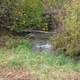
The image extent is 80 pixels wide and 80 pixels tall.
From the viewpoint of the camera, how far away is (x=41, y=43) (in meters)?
14.6

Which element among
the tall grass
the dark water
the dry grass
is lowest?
the dark water

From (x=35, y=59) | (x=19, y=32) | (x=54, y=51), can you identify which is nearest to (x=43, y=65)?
(x=35, y=59)

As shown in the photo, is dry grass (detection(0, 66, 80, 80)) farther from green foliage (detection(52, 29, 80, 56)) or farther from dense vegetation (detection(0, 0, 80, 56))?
dense vegetation (detection(0, 0, 80, 56))

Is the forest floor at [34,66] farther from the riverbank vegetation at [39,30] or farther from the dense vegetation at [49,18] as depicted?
the dense vegetation at [49,18]

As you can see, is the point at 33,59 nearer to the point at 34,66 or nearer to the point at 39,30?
the point at 34,66

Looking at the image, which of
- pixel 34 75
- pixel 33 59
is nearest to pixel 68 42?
pixel 33 59

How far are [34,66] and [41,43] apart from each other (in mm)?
4579

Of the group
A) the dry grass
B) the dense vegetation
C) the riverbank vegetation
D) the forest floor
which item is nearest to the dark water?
the riverbank vegetation

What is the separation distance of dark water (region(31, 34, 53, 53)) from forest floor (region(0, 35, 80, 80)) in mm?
728

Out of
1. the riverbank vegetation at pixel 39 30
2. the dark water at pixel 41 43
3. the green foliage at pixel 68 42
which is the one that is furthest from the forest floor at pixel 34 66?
the dark water at pixel 41 43

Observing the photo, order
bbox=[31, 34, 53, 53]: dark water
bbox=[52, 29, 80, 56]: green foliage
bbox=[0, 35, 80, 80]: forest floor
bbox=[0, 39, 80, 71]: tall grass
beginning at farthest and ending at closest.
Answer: bbox=[31, 34, 53, 53]: dark water, bbox=[52, 29, 80, 56]: green foliage, bbox=[0, 39, 80, 71]: tall grass, bbox=[0, 35, 80, 80]: forest floor

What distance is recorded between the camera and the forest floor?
360 inches

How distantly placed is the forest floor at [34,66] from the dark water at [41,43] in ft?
2.39

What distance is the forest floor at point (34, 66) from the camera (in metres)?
9.14
